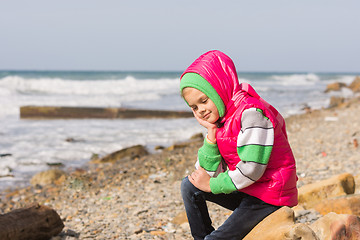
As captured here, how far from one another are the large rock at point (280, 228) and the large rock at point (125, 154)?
6.18 m

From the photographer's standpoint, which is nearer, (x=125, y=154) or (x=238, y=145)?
(x=238, y=145)

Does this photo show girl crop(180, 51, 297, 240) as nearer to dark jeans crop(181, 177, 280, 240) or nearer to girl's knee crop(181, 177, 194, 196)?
dark jeans crop(181, 177, 280, 240)

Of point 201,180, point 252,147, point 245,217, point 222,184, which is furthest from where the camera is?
point 201,180

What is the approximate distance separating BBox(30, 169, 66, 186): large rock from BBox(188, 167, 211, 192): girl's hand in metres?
5.05

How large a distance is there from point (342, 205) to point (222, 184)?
75.6 inches

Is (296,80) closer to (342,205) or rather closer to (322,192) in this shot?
(322,192)

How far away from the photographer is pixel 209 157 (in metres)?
2.73

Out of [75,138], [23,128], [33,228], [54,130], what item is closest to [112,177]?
[33,228]

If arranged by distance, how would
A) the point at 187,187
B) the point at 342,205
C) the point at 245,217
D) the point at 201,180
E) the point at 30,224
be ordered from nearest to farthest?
the point at 245,217 → the point at 201,180 → the point at 187,187 → the point at 342,205 → the point at 30,224

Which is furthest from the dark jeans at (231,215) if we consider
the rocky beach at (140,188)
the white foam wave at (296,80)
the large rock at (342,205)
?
the white foam wave at (296,80)

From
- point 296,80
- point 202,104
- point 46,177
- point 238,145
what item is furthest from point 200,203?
Answer: point 296,80

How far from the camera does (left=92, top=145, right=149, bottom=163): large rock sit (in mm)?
8742

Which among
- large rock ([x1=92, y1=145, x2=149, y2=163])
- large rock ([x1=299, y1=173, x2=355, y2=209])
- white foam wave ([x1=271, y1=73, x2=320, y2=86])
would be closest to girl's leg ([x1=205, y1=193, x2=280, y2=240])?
large rock ([x1=299, y1=173, x2=355, y2=209])

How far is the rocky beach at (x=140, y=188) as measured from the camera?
452 centimetres
